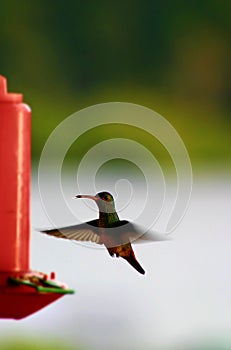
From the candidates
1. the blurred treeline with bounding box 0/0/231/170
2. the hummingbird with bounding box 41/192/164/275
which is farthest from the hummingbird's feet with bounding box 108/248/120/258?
the blurred treeline with bounding box 0/0/231/170

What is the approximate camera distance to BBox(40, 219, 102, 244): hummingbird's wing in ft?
20.2

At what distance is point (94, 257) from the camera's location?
18984 millimetres

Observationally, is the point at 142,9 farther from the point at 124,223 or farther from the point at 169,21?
the point at 124,223

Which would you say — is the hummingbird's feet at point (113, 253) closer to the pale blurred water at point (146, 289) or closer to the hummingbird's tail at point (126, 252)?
the hummingbird's tail at point (126, 252)

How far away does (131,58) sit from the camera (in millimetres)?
31516

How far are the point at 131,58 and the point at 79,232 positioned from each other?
1000 inches

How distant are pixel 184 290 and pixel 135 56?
13.7 m

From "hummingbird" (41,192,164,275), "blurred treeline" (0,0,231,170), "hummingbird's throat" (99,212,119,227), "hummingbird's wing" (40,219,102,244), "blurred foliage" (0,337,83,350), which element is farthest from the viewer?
"blurred treeline" (0,0,231,170)

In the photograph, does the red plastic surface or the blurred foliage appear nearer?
the red plastic surface

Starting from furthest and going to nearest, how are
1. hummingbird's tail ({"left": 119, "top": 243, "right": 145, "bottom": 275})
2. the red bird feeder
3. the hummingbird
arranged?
hummingbird's tail ({"left": 119, "top": 243, "right": 145, "bottom": 275}) → the hummingbird → the red bird feeder

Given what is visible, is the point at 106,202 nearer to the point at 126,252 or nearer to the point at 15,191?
the point at 126,252

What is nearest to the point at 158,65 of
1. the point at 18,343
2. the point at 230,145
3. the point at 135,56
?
the point at 135,56

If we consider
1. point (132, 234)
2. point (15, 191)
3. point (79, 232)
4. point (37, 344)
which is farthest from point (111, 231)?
point (37, 344)

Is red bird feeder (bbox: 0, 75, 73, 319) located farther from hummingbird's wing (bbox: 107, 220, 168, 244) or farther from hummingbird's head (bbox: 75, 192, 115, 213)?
hummingbird's head (bbox: 75, 192, 115, 213)
